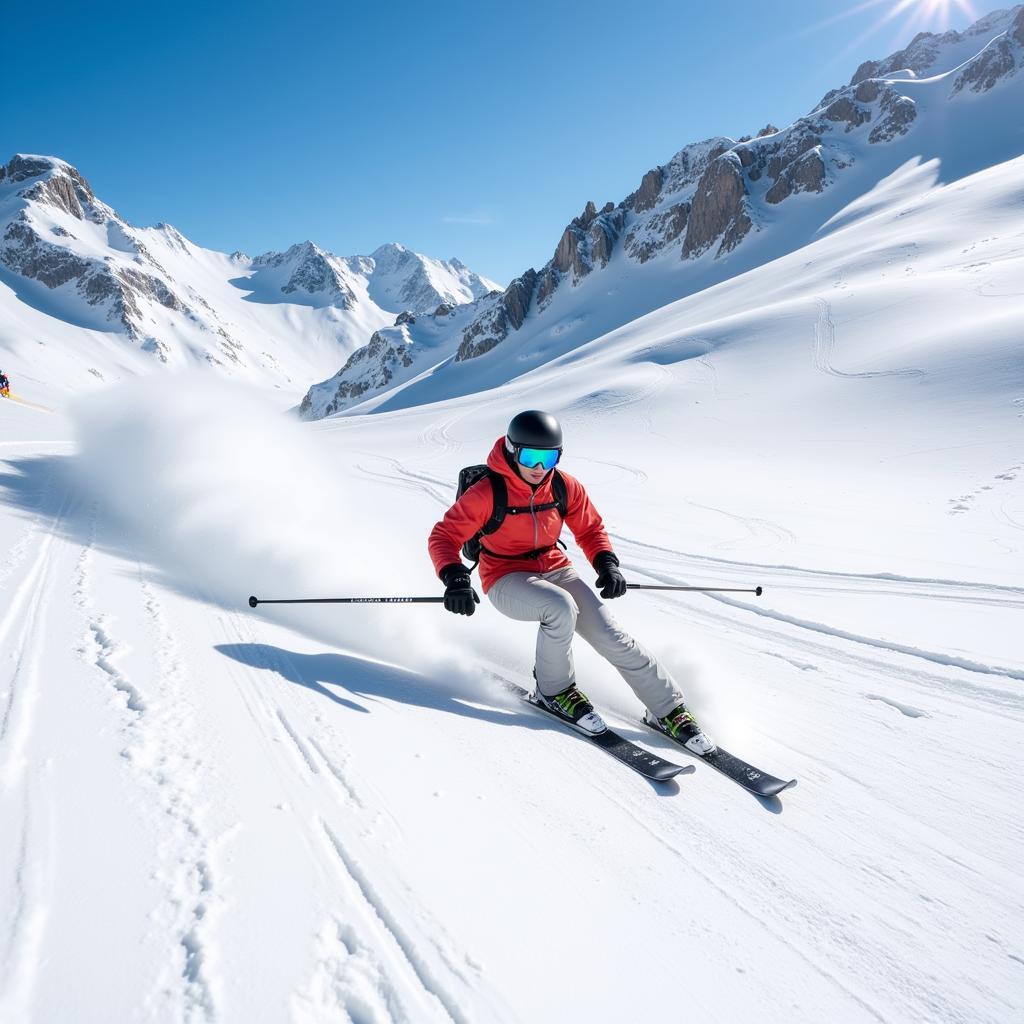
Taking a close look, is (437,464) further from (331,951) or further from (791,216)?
(791,216)

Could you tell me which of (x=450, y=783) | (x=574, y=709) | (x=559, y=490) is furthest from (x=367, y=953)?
(x=559, y=490)

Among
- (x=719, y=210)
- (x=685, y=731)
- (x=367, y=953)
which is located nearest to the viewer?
(x=367, y=953)

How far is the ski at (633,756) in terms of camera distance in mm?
3311


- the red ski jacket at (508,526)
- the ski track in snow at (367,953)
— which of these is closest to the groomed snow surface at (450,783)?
the ski track in snow at (367,953)

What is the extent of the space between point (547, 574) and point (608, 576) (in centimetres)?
48

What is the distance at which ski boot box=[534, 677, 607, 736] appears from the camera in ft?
12.5

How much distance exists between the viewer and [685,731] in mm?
3729

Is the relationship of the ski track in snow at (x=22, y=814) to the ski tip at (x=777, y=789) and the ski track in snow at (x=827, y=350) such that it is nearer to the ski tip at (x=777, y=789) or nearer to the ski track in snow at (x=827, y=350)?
the ski tip at (x=777, y=789)

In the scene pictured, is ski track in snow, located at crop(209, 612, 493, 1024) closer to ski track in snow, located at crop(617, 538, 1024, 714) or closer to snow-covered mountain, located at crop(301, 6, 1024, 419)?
ski track in snow, located at crop(617, 538, 1024, 714)

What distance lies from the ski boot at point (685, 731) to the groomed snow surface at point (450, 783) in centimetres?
14

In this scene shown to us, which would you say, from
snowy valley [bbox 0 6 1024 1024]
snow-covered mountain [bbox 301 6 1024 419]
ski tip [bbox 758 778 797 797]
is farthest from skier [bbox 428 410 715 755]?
snow-covered mountain [bbox 301 6 1024 419]

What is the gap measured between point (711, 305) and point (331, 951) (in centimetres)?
5787

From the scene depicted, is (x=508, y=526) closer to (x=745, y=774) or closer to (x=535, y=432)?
(x=535, y=432)

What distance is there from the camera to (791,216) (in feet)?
299
